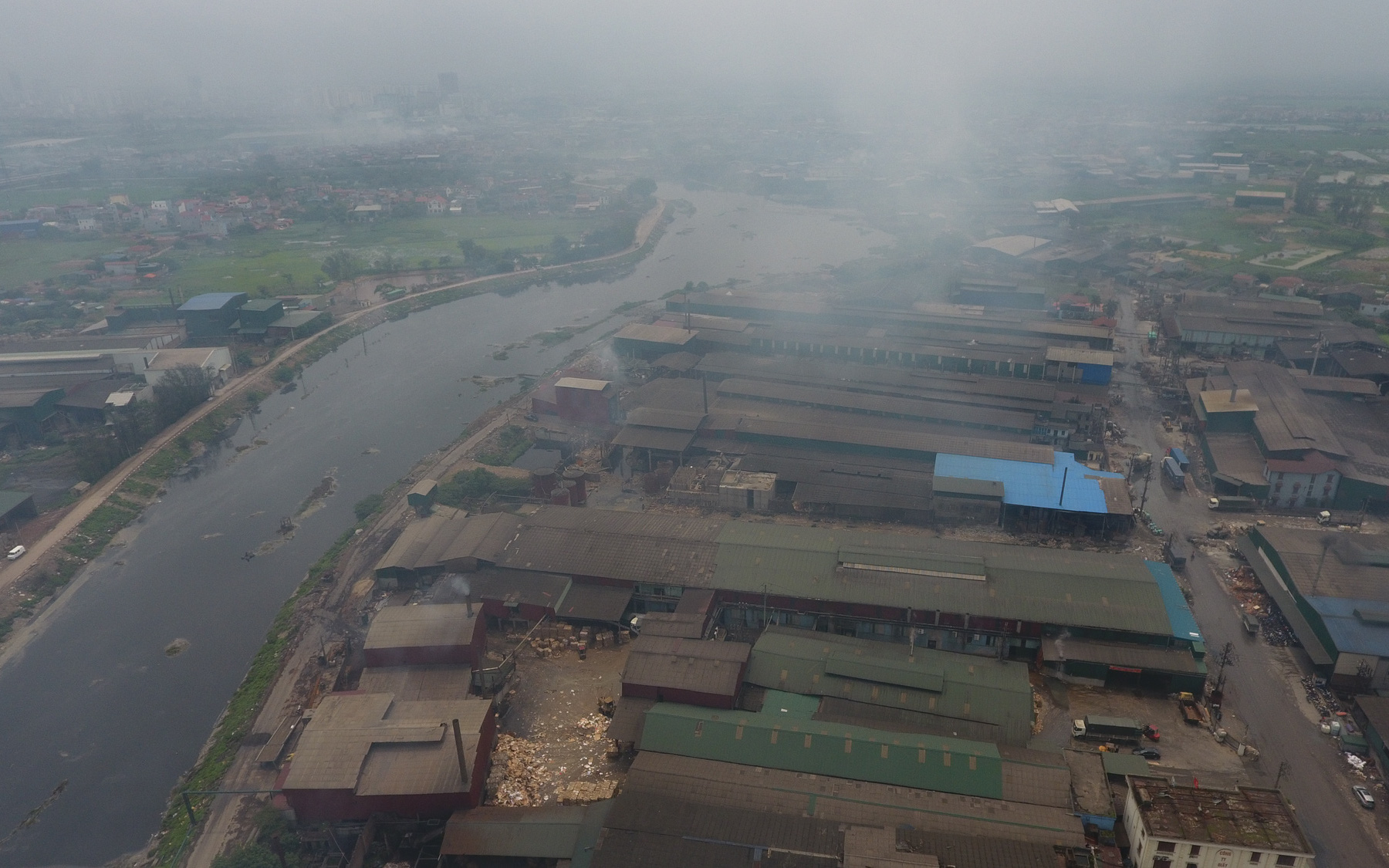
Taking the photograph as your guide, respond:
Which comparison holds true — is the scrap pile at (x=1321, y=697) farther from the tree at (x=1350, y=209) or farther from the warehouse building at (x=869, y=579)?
the tree at (x=1350, y=209)

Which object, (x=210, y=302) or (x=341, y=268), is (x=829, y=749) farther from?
(x=341, y=268)

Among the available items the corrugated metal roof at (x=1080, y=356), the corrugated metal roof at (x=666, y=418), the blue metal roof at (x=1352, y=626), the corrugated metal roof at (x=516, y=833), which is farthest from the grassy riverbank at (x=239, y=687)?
the corrugated metal roof at (x=1080, y=356)

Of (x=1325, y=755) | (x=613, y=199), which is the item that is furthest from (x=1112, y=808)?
(x=613, y=199)

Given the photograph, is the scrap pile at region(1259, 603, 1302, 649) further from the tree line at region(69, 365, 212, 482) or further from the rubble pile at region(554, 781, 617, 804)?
the tree line at region(69, 365, 212, 482)

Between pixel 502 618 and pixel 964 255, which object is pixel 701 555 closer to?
pixel 502 618

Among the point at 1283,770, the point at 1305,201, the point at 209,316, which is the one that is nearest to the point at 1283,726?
the point at 1283,770

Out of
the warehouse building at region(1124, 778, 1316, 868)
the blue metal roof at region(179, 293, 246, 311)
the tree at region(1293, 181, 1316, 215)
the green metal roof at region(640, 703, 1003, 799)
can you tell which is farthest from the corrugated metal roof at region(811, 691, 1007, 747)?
the tree at region(1293, 181, 1316, 215)
